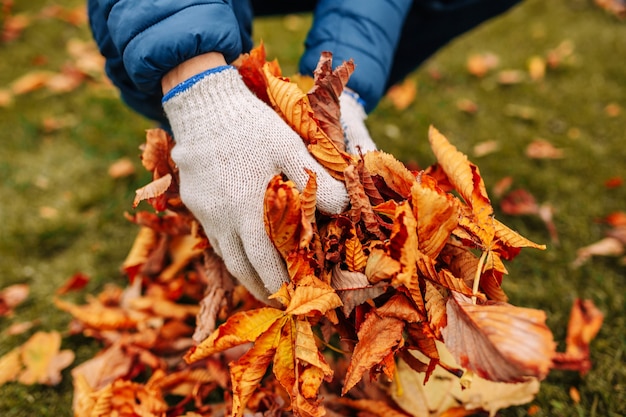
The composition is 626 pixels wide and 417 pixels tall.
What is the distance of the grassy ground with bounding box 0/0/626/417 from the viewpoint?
175cm

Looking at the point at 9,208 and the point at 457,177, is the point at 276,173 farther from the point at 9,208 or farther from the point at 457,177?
the point at 9,208

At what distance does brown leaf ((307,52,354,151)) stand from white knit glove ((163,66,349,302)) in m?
0.10

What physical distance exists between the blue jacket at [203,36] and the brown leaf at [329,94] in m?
0.26

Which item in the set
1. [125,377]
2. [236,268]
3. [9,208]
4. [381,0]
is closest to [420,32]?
[381,0]

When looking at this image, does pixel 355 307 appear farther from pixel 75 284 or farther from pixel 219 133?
pixel 75 284

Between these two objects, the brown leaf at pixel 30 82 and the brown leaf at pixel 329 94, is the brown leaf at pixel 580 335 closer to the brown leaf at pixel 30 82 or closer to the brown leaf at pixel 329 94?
the brown leaf at pixel 329 94

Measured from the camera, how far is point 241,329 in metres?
1.14

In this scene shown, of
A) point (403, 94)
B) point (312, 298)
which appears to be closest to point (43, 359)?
point (312, 298)

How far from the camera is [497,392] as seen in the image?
1.42 m

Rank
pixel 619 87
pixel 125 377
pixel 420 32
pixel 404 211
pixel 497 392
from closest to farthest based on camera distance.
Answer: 1. pixel 404 211
2. pixel 497 392
3. pixel 125 377
4. pixel 420 32
5. pixel 619 87

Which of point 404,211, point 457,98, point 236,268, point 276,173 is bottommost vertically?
point 457,98

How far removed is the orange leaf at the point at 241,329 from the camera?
3.72ft

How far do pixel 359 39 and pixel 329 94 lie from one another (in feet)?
1.76

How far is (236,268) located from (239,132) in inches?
13.1
